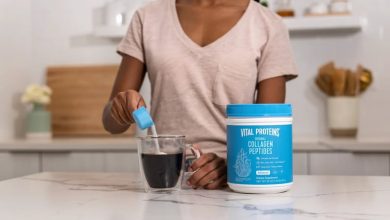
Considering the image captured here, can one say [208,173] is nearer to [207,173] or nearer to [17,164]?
[207,173]

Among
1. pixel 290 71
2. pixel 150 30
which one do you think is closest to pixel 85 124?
pixel 150 30

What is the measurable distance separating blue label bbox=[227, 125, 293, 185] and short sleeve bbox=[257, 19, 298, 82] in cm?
36

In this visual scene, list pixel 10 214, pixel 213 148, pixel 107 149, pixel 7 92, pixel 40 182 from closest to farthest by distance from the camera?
pixel 10 214 < pixel 40 182 < pixel 213 148 < pixel 107 149 < pixel 7 92

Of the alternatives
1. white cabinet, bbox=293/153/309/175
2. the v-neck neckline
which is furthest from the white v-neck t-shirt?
white cabinet, bbox=293/153/309/175

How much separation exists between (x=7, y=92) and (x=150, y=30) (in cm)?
142

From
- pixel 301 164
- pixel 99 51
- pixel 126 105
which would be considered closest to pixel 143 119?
pixel 126 105

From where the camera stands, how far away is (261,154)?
79cm

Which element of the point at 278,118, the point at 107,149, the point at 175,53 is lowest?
the point at 107,149

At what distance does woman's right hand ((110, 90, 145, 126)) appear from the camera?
883 millimetres

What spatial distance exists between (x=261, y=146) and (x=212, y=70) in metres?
0.41

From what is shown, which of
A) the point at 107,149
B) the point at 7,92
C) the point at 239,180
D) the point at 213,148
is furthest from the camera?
the point at 7,92

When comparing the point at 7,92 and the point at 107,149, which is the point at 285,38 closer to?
the point at 107,149

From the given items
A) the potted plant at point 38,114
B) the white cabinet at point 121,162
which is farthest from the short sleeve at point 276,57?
the potted plant at point 38,114

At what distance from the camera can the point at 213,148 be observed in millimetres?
1155
